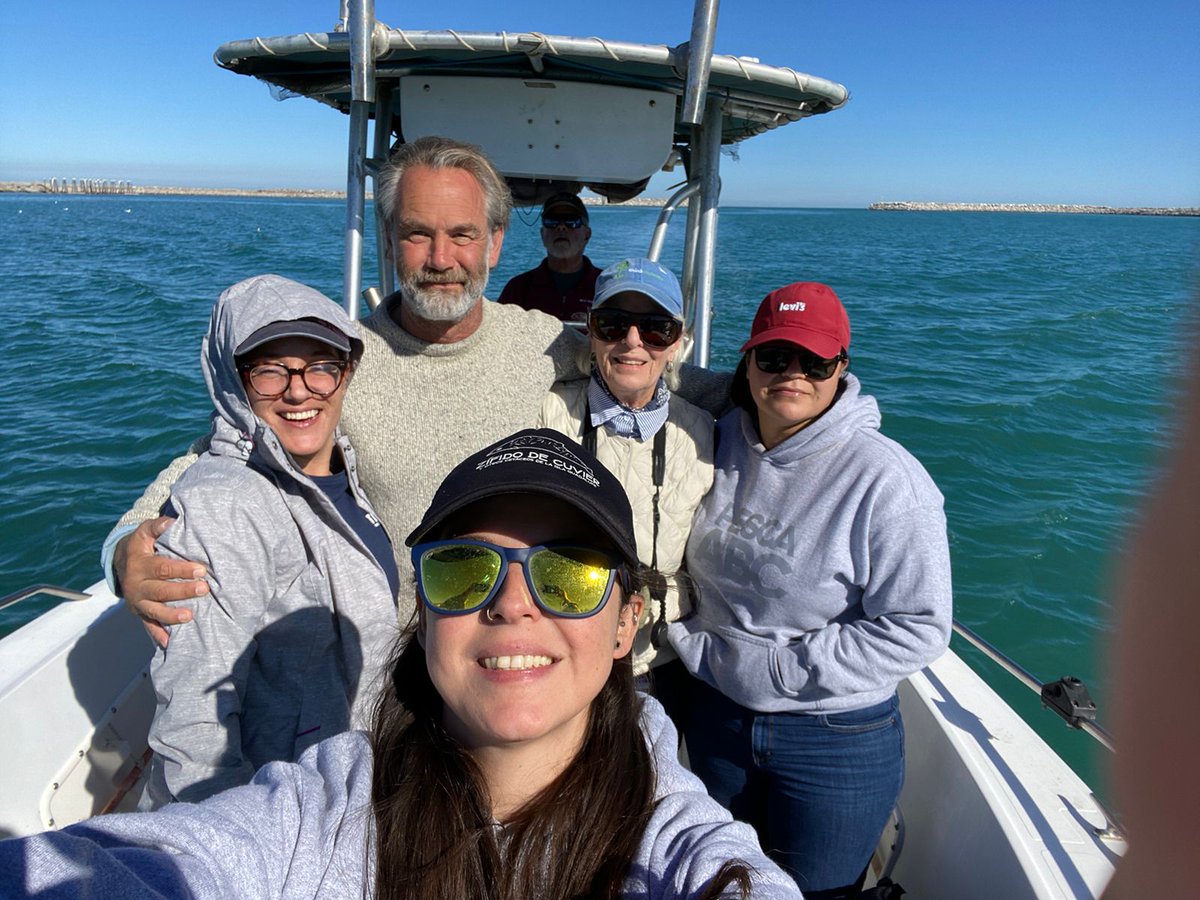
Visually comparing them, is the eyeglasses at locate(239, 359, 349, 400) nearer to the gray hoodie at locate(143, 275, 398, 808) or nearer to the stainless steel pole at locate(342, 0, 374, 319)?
the gray hoodie at locate(143, 275, 398, 808)

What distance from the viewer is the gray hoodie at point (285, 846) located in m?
1.00

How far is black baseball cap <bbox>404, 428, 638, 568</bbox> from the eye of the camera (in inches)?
50.1

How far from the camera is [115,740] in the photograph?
2.66 m

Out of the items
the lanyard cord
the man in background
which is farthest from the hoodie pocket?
the man in background

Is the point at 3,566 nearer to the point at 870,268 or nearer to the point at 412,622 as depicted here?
the point at 412,622

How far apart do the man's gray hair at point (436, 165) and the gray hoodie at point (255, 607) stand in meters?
0.68

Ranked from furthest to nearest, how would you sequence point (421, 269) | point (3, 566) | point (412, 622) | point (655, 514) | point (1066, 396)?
point (1066, 396) → point (3, 566) → point (421, 269) → point (655, 514) → point (412, 622)

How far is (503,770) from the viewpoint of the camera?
1.33 metres

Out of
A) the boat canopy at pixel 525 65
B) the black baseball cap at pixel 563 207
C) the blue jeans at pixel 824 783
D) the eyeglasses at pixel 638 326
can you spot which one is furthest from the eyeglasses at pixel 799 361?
the black baseball cap at pixel 563 207

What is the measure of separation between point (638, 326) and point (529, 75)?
2.30 meters

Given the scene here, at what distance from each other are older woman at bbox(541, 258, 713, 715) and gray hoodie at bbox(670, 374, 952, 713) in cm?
13

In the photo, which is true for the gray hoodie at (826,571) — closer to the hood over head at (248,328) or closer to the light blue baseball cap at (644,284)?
the light blue baseball cap at (644,284)

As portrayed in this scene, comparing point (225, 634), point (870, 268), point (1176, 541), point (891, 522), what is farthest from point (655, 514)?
point (870, 268)

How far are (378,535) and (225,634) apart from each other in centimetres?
56
